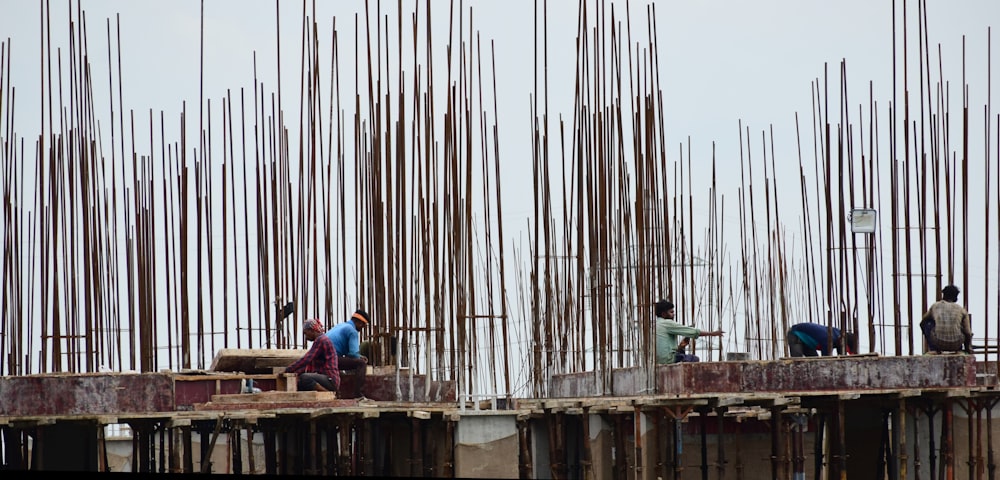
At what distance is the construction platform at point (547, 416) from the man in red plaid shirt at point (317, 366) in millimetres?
192

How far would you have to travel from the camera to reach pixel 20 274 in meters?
16.6

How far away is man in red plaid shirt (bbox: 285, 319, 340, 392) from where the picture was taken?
1408 centimetres

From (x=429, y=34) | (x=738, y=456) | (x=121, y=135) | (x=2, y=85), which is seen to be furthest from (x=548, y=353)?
(x=2, y=85)

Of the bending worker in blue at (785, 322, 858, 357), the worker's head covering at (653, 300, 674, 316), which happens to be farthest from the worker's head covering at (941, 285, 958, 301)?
the worker's head covering at (653, 300, 674, 316)

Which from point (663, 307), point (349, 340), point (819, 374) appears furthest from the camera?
point (663, 307)

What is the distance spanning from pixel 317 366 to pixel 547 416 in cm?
287

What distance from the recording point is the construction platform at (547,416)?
13.1 meters

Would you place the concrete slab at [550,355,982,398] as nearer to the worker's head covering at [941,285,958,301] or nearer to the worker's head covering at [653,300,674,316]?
the worker's head covering at [941,285,958,301]

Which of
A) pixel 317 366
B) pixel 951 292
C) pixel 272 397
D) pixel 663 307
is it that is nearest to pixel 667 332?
pixel 663 307

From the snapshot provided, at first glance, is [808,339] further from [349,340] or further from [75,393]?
[75,393]

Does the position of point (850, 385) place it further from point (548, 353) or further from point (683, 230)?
point (683, 230)

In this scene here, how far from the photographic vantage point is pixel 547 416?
15.8 metres

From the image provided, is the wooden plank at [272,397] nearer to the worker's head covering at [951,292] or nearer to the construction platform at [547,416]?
the construction platform at [547,416]

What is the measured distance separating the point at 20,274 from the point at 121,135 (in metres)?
2.07
